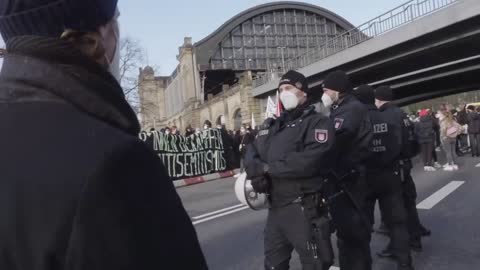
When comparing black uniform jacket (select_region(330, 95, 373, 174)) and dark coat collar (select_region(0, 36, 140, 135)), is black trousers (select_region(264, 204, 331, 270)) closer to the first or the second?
black uniform jacket (select_region(330, 95, 373, 174))

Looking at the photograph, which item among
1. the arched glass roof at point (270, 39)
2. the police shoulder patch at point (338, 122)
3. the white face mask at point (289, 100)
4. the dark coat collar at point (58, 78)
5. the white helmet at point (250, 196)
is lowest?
the white helmet at point (250, 196)

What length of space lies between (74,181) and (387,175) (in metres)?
4.36

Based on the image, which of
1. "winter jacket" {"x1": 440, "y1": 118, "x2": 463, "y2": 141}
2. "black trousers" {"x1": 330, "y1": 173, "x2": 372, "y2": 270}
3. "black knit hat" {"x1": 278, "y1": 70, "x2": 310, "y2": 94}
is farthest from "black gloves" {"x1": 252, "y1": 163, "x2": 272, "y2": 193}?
A: "winter jacket" {"x1": 440, "y1": 118, "x2": 463, "y2": 141}

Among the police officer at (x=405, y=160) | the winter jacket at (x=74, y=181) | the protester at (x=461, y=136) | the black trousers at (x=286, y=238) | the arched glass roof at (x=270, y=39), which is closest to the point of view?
the winter jacket at (x=74, y=181)

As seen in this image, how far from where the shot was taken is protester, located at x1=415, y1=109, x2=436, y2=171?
44.6 feet

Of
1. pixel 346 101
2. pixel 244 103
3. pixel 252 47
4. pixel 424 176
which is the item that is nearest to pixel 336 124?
pixel 346 101

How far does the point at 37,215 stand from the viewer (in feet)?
2.67

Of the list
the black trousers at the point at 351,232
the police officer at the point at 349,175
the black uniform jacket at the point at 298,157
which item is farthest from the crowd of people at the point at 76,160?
the black trousers at the point at 351,232

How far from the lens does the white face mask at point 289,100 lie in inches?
144

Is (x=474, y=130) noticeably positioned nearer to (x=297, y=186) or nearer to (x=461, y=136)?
(x=461, y=136)

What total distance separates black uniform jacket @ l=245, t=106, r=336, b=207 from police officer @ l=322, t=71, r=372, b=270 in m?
0.39

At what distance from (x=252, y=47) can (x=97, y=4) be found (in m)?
64.8

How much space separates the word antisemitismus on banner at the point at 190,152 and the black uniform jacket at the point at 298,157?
10884 mm

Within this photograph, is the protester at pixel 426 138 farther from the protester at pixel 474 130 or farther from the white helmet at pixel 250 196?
the white helmet at pixel 250 196
